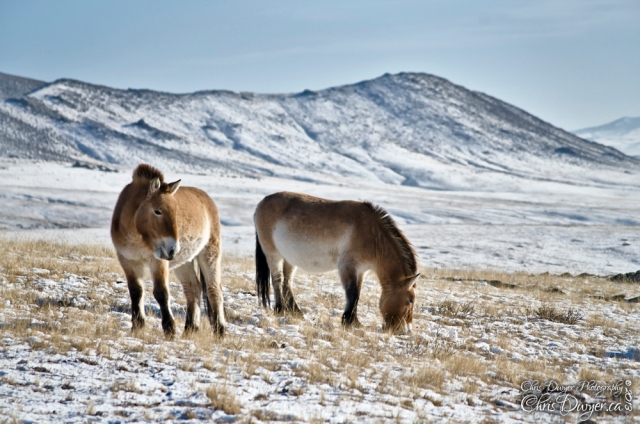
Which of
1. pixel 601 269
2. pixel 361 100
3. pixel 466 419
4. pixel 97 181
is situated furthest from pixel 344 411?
pixel 361 100

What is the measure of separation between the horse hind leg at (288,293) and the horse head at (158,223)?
358 cm

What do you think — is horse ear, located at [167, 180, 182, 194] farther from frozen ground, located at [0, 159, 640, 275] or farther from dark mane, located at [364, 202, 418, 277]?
frozen ground, located at [0, 159, 640, 275]

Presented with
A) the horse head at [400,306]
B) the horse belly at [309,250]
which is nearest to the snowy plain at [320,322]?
the horse head at [400,306]

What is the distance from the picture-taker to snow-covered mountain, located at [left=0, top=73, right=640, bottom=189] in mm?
79062

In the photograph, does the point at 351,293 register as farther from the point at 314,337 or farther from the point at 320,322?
the point at 314,337

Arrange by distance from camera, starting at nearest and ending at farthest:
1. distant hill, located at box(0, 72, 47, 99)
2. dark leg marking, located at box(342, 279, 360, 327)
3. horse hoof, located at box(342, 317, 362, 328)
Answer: horse hoof, located at box(342, 317, 362, 328) → dark leg marking, located at box(342, 279, 360, 327) → distant hill, located at box(0, 72, 47, 99)

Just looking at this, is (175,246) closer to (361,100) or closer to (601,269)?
(601,269)

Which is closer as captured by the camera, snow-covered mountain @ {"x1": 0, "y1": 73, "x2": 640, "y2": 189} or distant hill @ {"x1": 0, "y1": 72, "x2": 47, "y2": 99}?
snow-covered mountain @ {"x1": 0, "y1": 73, "x2": 640, "y2": 189}

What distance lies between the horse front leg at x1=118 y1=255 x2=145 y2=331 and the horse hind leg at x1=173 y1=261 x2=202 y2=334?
26.4 inches

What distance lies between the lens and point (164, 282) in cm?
664

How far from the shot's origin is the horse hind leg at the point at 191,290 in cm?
740

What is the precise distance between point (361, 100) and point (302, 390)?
12985cm

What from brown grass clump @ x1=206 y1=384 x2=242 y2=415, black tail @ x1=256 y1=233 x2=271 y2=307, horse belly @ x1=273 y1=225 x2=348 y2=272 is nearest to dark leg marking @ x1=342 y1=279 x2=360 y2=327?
horse belly @ x1=273 y1=225 x2=348 y2=272

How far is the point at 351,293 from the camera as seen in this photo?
9047mm
